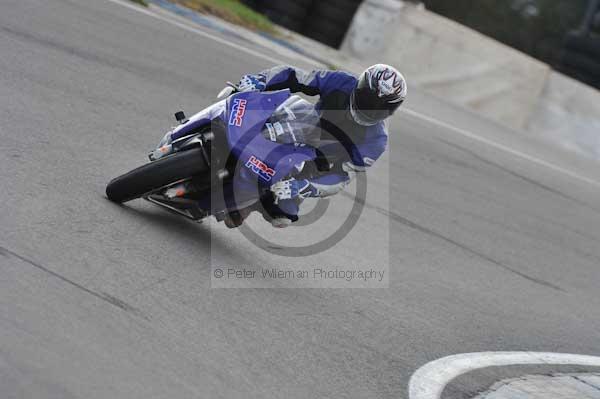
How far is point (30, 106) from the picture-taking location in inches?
317

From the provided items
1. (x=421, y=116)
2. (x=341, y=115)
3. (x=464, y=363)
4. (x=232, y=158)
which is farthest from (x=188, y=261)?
A: (x=421, y=116)

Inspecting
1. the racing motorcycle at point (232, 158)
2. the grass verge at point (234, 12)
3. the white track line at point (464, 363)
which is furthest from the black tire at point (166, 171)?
the grass verge at point (234, 12)

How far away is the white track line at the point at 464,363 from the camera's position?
610cm

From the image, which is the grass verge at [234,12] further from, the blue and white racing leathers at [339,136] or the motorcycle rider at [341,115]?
the blue and white racing leathers at [339,136]

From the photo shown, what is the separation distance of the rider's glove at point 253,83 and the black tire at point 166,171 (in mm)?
613

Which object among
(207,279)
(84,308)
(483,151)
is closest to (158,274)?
(207,279)

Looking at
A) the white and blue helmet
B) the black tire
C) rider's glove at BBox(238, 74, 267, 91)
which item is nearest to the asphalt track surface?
the black tire

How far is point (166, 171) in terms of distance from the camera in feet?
21.3

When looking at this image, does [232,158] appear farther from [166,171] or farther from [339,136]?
[339,136]

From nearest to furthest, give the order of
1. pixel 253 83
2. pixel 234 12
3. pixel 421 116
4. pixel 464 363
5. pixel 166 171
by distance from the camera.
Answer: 1. pixel 166 171
2. pixel 464 363
3. pixel 253 83
4. pixel 421 116
5. pixel 234 12

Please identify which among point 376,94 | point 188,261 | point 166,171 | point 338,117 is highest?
point 376,94

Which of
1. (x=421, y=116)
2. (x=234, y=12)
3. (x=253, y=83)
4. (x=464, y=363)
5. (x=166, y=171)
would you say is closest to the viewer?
(x=166, y=171)

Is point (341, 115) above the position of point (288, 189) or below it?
above

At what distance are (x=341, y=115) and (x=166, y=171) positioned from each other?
125 cm
